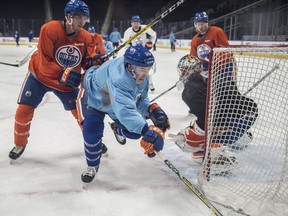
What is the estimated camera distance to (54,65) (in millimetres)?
2021

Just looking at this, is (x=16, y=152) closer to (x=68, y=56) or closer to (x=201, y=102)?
(x=68, y=56)

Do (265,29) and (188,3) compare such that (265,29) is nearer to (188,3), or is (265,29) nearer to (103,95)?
(103,95)

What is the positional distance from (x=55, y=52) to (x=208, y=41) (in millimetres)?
1540

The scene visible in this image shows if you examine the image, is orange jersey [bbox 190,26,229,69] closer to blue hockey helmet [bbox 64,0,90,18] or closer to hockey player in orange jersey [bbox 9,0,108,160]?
hockey player in orange jersey [bbox 9,0,108,160]

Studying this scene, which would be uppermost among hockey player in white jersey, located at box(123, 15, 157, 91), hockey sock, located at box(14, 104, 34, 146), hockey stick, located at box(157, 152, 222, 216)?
hockey player in white jersey, located at box(123, 15, 157, 91)

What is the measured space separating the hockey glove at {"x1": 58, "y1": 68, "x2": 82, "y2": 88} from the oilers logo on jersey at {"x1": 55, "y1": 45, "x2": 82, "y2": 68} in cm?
18

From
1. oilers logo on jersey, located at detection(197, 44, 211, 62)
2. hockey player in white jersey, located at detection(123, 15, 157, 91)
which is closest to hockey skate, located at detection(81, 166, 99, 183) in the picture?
oilers logo on jersey, located at detection(197, 44, 211, 62)

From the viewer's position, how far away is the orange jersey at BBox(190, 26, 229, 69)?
3000mm

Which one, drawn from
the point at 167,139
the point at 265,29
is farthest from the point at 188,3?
the point at 167,139

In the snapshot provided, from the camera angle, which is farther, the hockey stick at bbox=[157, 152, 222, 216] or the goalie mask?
the goalie mask

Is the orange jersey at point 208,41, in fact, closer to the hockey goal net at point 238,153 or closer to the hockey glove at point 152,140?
the hockey goal net at point 238,153

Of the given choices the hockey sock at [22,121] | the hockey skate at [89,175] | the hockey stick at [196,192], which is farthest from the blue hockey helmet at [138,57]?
the hockey sock at [22,121]

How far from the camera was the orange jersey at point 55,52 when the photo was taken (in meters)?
1.99

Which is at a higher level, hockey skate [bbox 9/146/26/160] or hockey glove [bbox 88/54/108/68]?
hockey glove [bbox 88/54/108/68]
